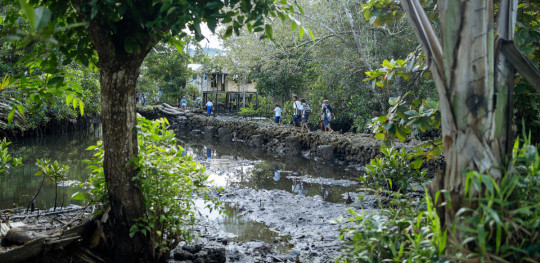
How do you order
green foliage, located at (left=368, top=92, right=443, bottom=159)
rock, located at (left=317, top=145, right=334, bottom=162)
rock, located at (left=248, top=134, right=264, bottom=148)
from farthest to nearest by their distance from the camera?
rock, located at (left=248, top=134, right=264, bottom=148) → rock, located at (left=317, top=145, right=334, bottom=162) → green foliage, located at (left=368, top=92, right=443, bottom=159)

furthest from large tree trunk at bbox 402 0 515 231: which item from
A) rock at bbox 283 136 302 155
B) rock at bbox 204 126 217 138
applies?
rock at bbox 204 126 217 138

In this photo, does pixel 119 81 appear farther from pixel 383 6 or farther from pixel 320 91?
pixel 320 91

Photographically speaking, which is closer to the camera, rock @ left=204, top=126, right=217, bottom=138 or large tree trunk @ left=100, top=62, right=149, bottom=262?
large tree trunk @ left=100, top=62, right=149, bottom=262

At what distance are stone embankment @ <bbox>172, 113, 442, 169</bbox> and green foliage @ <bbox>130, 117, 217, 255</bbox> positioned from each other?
403 inches

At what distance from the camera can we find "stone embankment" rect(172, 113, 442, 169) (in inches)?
588

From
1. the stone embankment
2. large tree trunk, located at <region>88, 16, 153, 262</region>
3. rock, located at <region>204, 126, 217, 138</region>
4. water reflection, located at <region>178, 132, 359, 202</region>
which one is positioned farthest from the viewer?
rock, located at <region>204, 126, 217, 138</region>

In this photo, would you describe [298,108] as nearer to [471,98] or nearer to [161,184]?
[161,184]

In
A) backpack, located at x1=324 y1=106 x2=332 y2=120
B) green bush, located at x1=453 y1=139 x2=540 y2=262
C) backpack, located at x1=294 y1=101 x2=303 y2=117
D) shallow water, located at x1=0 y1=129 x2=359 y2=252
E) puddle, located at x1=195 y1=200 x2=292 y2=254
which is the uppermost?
backpack, located at x1=294 y1=101 x2=303 y2=117

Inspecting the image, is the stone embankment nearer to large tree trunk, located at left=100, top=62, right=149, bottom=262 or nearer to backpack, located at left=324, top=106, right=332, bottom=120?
backpack, located at left=324, top=106, right=332, bottom=120

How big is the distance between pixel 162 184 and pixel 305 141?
14.7 metres

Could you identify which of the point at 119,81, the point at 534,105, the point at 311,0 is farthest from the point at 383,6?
the point at 311,0

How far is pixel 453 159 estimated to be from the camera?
2.86 m

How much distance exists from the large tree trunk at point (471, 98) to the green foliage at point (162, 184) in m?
2.60

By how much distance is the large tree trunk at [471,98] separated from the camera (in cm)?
273
